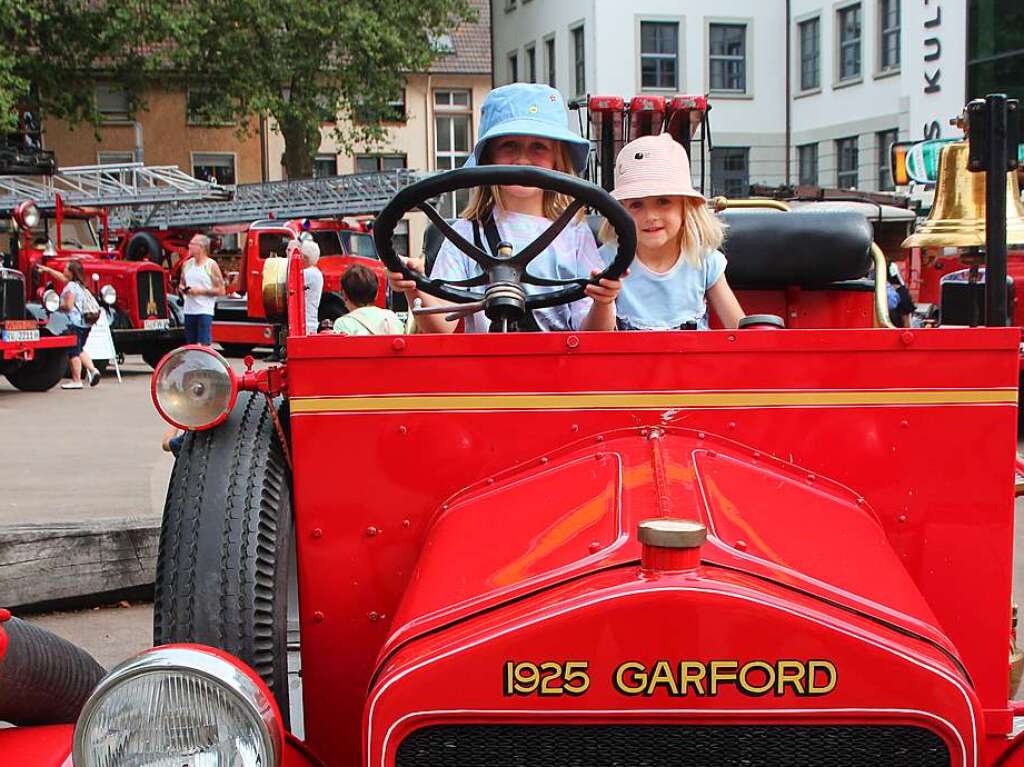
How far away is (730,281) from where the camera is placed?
15.9 ft

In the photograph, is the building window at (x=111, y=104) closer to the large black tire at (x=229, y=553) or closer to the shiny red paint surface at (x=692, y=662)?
the large black tire at (x=229, y=553)

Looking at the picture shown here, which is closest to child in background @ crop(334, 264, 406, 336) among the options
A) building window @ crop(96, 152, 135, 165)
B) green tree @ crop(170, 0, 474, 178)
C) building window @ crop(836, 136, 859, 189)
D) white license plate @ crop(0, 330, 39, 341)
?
white license plate @ crop(0, 330, 39, 341)

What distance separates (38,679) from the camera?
3.02 m

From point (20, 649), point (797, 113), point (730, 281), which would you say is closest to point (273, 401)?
point (20, 649)

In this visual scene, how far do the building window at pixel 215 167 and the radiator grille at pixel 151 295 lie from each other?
64.8 ft

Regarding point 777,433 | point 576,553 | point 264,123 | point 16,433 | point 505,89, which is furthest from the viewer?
point 264,123

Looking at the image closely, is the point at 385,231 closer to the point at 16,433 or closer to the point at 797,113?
the point at 16,433

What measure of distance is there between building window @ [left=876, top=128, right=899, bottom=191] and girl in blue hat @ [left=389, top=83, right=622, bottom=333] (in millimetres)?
25730

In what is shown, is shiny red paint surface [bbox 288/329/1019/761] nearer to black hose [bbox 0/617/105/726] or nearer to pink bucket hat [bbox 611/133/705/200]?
black hose [bbox 0/617/105/726]

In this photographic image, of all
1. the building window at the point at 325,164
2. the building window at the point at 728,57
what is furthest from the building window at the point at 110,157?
the building window at the point at 728,57

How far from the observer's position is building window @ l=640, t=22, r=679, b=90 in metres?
31.4

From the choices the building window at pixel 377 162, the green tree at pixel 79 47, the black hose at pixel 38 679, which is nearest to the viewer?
the black hose at pixel 38 679

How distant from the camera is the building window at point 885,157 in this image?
27484mm

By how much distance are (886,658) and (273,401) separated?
1.68m
